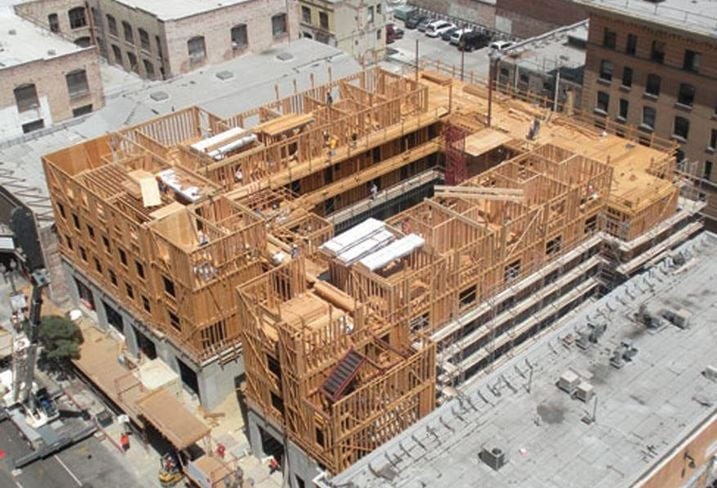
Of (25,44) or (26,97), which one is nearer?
(26,97)

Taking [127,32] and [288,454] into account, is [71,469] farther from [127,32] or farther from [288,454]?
[127,32]

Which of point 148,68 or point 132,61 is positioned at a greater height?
point 148,68

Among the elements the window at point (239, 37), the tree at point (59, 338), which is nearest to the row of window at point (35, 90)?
the window at point (239, 37)

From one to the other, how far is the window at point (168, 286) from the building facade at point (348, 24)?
54.9 m

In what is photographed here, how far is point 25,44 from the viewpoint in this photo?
90.6m

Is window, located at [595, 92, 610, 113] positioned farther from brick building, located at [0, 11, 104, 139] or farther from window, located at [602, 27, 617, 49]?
brick building, located at [0, 11, 104, 139]

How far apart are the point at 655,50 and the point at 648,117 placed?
19.6ft

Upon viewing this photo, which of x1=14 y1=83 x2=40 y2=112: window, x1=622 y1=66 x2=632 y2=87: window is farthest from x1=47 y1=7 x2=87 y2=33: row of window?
x1=622 y1=66 x2=632 y2=87: window

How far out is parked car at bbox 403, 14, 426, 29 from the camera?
5164 inches

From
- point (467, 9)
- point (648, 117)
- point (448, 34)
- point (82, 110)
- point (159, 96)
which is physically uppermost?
point (159, 96)

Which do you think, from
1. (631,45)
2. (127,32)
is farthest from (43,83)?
(631,45)

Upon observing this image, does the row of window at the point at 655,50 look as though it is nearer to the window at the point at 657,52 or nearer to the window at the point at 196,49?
the window at the point at 657,52

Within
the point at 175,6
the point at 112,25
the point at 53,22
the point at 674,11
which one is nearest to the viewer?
the point at 674,11

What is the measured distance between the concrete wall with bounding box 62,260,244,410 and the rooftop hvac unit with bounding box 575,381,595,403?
24.3 meters
